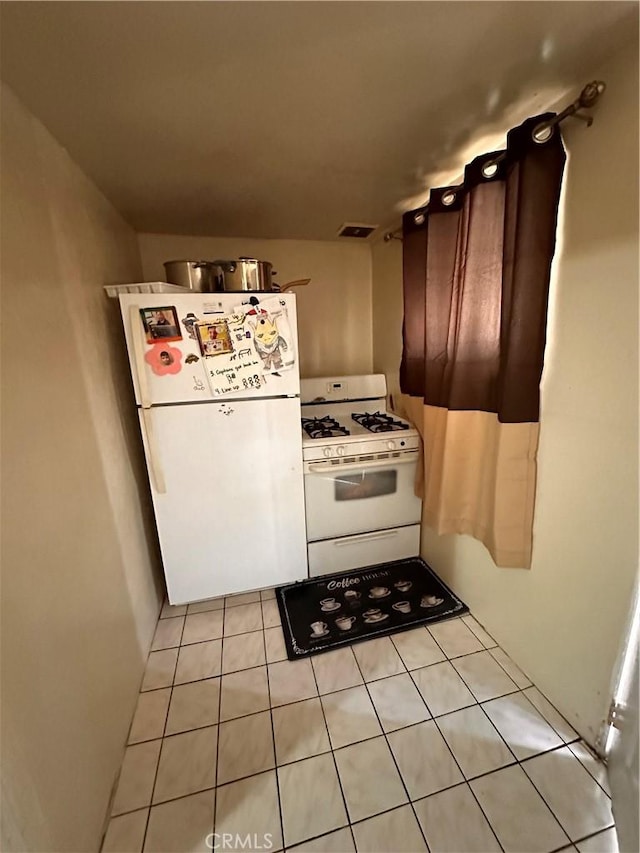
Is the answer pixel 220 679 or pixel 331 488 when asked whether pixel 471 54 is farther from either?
pixel 220 679

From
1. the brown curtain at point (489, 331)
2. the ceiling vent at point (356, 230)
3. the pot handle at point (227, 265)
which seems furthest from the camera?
the ceiling vent at point (356, 230)

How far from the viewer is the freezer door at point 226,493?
1646 millimetres

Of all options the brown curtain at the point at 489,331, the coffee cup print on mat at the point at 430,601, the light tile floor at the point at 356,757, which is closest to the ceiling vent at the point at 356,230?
the brown curtain at the point at 489,331

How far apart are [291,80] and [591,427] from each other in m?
1.37

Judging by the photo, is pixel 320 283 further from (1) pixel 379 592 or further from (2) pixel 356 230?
(1) pixel 379 592

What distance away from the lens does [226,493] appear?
5.76 feet

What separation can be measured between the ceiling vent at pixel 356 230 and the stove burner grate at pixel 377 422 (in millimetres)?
1205

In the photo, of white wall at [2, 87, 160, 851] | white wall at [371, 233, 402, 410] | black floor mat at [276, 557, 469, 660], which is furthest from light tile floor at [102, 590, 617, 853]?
white wall at [371, 233, 402, 410]

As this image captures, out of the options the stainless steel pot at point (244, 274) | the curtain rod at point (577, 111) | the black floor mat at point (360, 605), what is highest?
the curtain rod at point (577, 111)

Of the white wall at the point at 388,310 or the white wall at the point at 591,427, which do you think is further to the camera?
the white wall at the point at 388,310

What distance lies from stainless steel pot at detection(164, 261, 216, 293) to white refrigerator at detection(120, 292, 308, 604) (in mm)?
163

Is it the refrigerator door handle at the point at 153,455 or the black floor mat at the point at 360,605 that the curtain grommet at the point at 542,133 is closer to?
the refrigerator door handle at the point at 153,455

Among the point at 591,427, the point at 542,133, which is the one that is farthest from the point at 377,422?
the point at 542,133

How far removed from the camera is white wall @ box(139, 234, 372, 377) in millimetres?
2258
